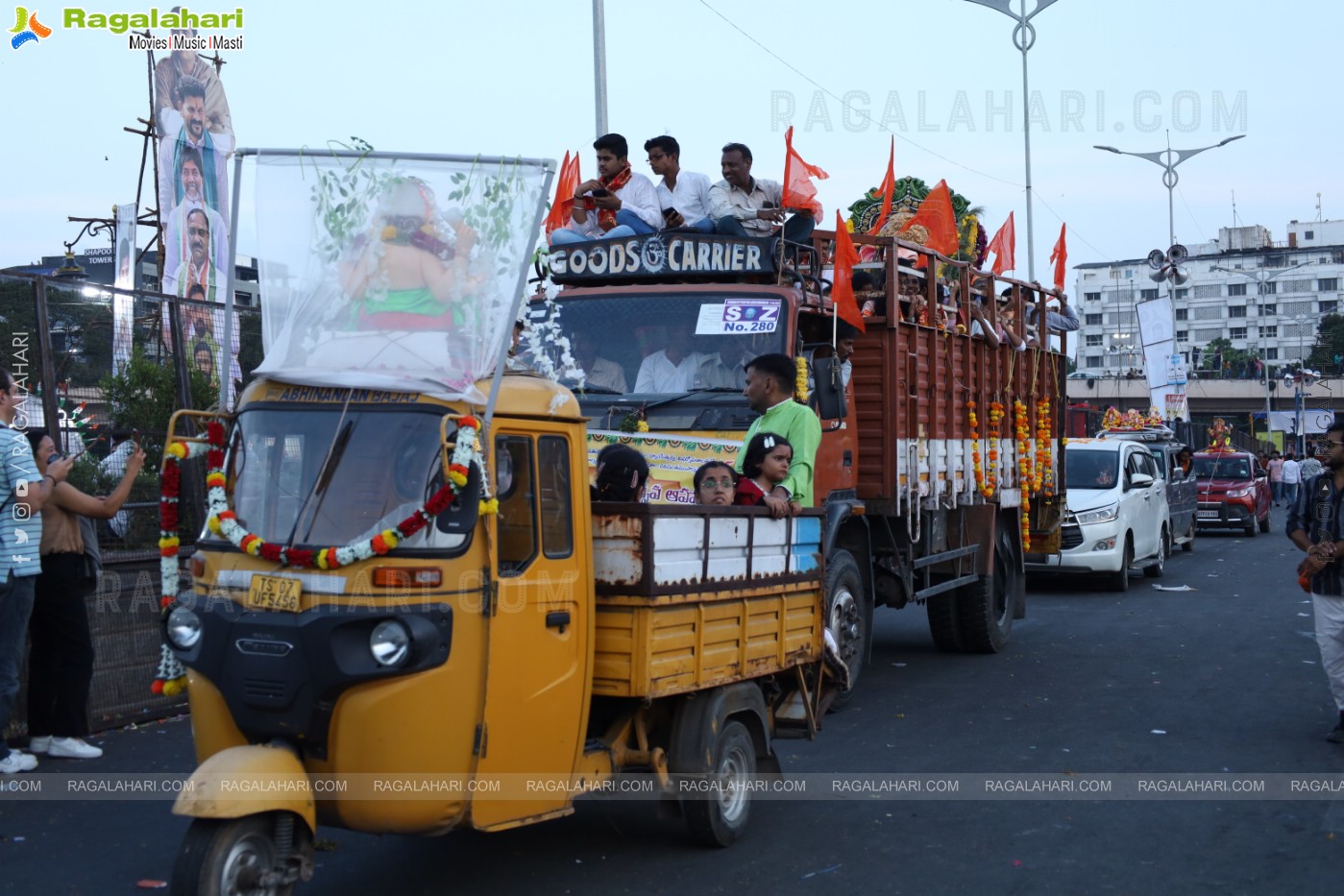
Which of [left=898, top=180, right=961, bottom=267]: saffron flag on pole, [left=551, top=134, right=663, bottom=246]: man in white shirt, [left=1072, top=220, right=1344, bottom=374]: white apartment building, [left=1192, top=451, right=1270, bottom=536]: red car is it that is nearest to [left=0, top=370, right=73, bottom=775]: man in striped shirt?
[left=551, top=134, right=663, bottom=246]: man in white shirt

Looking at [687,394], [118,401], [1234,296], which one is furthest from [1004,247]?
[1234,296]

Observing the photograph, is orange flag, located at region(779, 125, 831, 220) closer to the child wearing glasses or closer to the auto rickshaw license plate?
the child wearing glasses

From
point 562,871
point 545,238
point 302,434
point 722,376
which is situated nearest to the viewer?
point 302,434

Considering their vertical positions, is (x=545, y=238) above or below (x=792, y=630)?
above

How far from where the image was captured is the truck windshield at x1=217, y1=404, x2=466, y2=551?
4.62m

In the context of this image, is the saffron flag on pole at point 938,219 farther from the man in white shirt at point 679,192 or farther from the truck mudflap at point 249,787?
the truck mudflap at point 249,787

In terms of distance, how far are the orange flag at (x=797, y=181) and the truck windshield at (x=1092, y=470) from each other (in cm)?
950

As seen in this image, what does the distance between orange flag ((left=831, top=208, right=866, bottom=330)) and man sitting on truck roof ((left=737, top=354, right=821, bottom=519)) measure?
1.90 meters

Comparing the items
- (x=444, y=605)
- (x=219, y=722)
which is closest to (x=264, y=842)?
(x=219, y=722)

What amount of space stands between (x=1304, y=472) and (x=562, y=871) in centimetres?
3885

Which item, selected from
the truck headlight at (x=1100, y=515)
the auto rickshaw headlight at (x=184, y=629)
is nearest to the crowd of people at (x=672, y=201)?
the auto rickshaw headlight at (x=184, y=629)

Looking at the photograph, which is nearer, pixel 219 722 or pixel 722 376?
pixel 219 722

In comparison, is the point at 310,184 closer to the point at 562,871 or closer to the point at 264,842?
the point at 264,842

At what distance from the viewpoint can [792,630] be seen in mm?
6582
